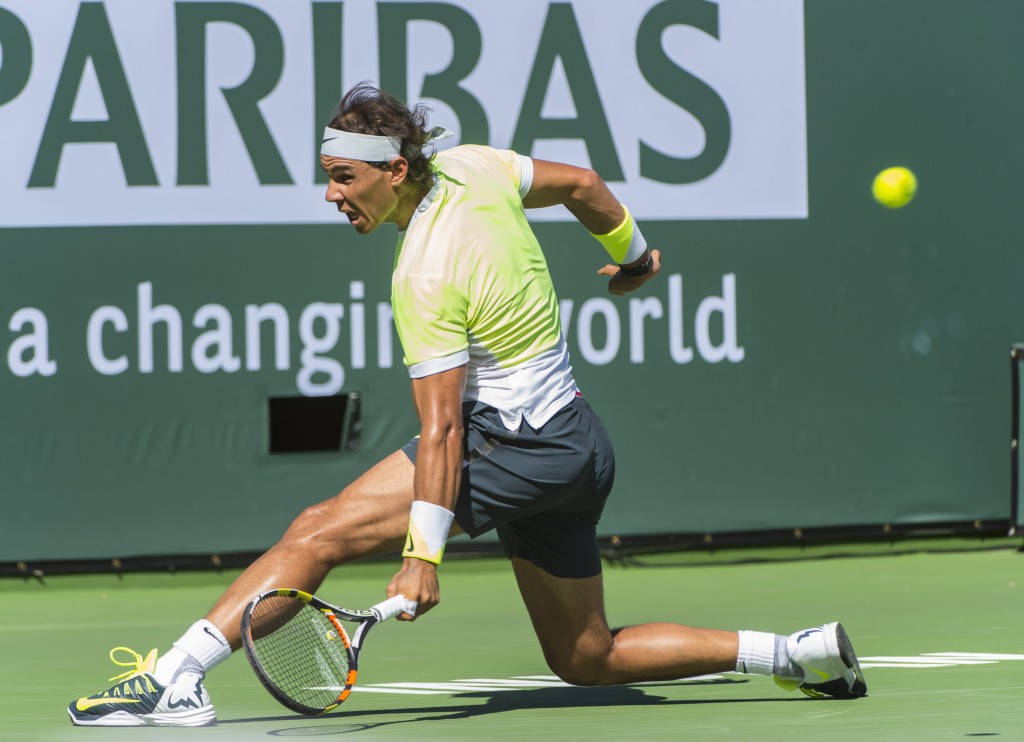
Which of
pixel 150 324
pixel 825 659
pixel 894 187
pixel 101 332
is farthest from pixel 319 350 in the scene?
pixel 825 659

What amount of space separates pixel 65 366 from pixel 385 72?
1693mm

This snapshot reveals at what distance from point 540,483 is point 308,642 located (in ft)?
1.96

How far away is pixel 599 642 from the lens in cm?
386

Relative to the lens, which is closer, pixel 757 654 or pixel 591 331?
pixel 757 654

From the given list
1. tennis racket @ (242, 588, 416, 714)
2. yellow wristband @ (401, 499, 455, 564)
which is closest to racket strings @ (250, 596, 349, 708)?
tennis racket @ (242, 588, 416, 714)

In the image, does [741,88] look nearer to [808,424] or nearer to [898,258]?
[898,258]

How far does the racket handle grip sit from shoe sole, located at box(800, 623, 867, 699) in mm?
1032

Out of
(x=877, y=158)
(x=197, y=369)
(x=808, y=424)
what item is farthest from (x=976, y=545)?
(x=197, y=369)

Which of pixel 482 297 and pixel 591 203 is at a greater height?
pixel 591 203

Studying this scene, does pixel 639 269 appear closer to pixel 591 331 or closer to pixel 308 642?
pixel 308 642

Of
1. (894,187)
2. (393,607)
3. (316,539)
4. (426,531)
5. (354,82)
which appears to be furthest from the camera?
(894,187)

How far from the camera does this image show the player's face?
12.0ft

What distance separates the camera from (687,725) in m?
3.64

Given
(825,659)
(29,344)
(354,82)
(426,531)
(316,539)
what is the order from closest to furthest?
(426,531), (316,539), (825,659), (29,344), (354,82)
